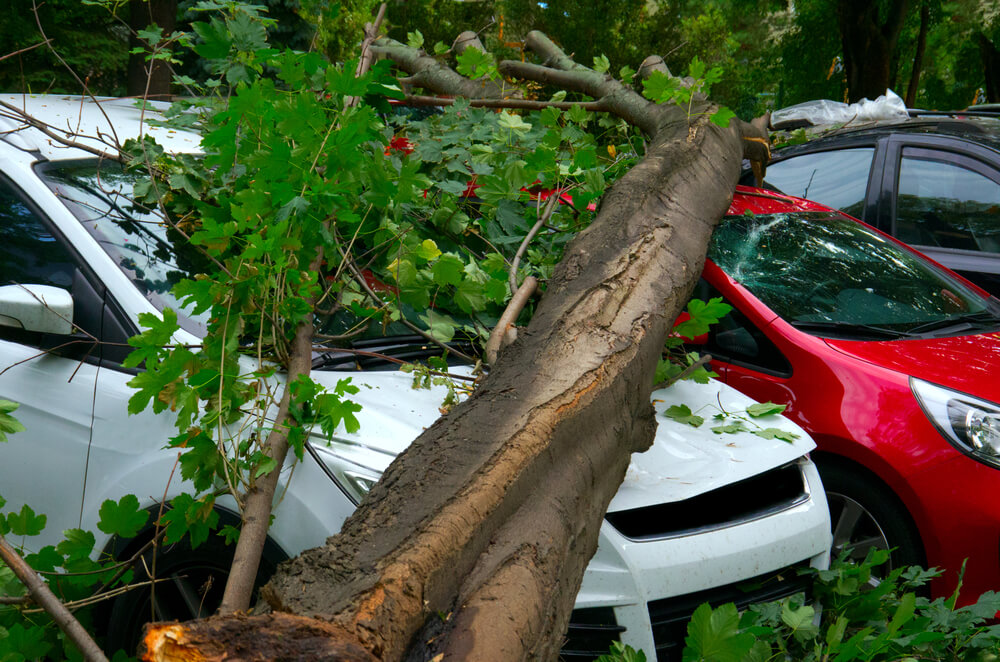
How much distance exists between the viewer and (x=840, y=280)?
12.8ft

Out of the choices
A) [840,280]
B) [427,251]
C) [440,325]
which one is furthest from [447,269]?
[840,280]

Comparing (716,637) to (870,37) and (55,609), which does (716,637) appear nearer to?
(55,609)

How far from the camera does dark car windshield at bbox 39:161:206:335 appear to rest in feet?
8.97

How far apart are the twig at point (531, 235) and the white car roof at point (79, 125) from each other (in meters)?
1.47

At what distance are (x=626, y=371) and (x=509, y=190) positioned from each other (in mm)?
1253

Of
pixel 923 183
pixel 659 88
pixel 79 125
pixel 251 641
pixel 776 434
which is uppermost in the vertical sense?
pixel 923 183

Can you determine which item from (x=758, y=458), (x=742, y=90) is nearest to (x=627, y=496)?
(x=758, y=458)

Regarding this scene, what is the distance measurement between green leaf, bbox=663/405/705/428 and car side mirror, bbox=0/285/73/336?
1895 millimetres

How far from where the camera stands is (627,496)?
2391 millimetres

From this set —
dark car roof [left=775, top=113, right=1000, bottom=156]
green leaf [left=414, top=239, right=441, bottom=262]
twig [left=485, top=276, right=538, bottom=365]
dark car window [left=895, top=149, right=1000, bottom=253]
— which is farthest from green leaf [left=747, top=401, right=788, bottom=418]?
dark car roof [left=775, top=113, right=1000, bottom=156]

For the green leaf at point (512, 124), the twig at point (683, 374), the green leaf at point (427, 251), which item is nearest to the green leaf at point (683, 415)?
the twig at point (683, 374)

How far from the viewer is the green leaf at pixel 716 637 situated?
2146 millimetres

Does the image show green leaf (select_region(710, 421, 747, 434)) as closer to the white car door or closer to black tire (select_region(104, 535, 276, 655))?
black tire (select_region(104, 535, 276, 655))

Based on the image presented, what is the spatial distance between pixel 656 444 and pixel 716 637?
67 centimetres
